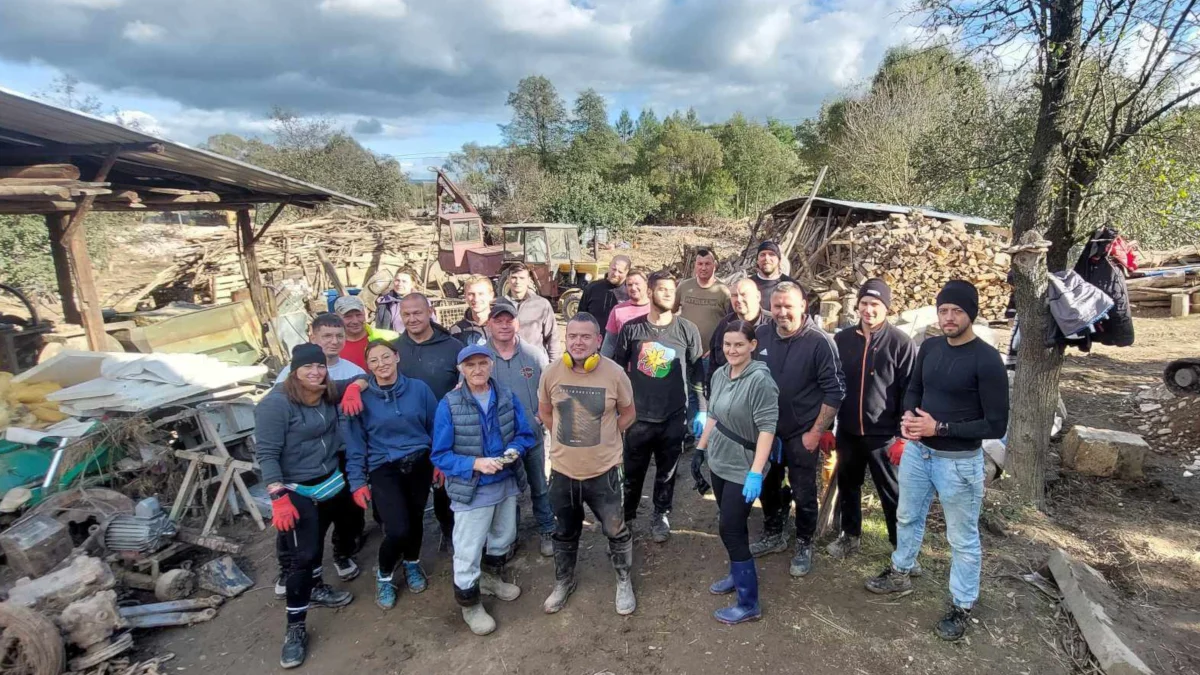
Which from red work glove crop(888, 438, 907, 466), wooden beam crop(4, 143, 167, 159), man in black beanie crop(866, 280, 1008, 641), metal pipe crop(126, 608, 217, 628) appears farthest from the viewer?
wooden beam crop(4, 143, 167, 159)

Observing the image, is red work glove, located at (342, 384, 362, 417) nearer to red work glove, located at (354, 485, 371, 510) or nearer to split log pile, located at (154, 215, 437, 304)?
red work glove, located at (354, 485, 371, 510)

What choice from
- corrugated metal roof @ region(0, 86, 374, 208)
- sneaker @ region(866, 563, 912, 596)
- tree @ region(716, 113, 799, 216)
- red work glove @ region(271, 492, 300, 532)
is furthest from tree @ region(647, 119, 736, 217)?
red work glove @ region(271, 492, 300, 532)

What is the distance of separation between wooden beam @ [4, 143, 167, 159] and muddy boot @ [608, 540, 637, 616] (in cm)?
558

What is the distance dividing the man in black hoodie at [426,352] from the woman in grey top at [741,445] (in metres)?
1.79

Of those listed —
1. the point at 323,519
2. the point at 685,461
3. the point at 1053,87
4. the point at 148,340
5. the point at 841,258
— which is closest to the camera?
the point at 323,519

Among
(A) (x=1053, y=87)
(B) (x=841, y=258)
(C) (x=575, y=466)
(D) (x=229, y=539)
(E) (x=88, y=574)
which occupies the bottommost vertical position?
(D) (x=229, y=539)

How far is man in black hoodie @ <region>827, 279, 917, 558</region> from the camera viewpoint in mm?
3234

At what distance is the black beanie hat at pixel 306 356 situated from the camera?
308 centimetres

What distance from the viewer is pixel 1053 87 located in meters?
3.76

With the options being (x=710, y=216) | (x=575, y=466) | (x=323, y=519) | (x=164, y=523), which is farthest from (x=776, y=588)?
(x=710, y=216)

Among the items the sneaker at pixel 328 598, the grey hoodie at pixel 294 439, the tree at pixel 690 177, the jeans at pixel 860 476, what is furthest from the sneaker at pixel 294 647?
the tree at pixel 690 177

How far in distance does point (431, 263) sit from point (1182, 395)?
48.3 ft

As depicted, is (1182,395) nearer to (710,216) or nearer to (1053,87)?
(1053,87)

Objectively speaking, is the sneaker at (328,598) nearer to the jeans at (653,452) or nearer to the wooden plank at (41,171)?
the jeans at (653,452)
